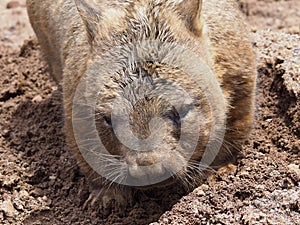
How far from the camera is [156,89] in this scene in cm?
509

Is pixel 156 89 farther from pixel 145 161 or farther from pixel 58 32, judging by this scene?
pixel 58 32

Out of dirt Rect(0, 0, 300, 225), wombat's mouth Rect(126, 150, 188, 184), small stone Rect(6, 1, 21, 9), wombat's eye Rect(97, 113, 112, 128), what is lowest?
dirt Rect(0, 0, 300, 225)

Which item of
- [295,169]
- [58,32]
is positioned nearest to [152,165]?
[295,169]

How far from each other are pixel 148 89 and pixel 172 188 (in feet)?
4.25

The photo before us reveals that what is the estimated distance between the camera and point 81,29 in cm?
633

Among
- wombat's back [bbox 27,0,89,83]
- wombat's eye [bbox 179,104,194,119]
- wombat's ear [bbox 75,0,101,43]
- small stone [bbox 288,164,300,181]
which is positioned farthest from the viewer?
wombat's back [bbox 27,0,89,83]

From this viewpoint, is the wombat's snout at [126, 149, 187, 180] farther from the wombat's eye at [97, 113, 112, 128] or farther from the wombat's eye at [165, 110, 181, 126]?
the wombat's eye at [97, 113, 112, 128]

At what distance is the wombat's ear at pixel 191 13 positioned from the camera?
5410 mm

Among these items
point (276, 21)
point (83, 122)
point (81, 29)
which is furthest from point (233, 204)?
point (276, 21)

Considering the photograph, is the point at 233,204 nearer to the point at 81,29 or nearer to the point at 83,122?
the point at 83,122

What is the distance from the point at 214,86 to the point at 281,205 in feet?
3.46

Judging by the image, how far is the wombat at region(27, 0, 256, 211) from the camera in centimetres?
509

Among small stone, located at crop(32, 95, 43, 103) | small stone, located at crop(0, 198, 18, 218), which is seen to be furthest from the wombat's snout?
small stone, located at crop(32, 95, 43, 103)

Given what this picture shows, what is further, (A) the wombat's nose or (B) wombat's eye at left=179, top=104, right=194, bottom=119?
(B) wombat's eye at left=179, top=104, right=194, bottom=119
